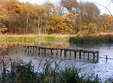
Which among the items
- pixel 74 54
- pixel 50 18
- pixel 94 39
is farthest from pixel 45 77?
pixel 50 18

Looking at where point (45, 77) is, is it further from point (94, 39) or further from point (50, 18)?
point (50, 18)

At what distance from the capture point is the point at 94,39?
24.5 metres

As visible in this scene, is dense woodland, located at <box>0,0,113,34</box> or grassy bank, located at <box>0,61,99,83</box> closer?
grassy bank, located at <box>0,61,99,83</box>

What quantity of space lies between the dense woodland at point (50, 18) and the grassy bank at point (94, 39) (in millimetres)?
4562

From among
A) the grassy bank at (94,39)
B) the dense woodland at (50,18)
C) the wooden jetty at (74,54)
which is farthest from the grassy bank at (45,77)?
the dense woodland at (50,18)

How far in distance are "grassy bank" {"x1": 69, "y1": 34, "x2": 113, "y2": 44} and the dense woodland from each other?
456 centimetres

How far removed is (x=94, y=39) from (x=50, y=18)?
38.4 ft

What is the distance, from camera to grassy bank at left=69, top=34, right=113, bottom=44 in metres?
24.1

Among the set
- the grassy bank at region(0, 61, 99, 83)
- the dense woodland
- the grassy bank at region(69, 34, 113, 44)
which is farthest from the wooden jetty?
the dense woodland

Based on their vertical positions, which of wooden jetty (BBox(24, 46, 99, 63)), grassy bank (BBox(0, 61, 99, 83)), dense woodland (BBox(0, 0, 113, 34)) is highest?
dense woodland (BBox(0, 0, 113, 34))

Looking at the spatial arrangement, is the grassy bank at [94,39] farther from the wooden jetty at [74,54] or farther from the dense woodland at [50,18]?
the wooden jetty at [74,54]

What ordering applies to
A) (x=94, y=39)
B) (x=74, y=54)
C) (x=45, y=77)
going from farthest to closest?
(x=94, y=39), (x=74, y=54), (x=45, y=77)

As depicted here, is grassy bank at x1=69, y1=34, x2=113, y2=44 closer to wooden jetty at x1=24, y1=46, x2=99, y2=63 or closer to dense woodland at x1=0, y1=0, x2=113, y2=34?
dense woodland at x1=0, y1=0, x2=113, y2=34

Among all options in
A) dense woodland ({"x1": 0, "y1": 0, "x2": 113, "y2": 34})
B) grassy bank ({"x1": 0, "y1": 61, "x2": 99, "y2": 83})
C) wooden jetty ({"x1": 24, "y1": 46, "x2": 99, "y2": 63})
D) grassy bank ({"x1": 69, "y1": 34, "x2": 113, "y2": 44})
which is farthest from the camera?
dense woodland ({"x1": 0, "y1": 0, "x2": 113, "y2": 34})
